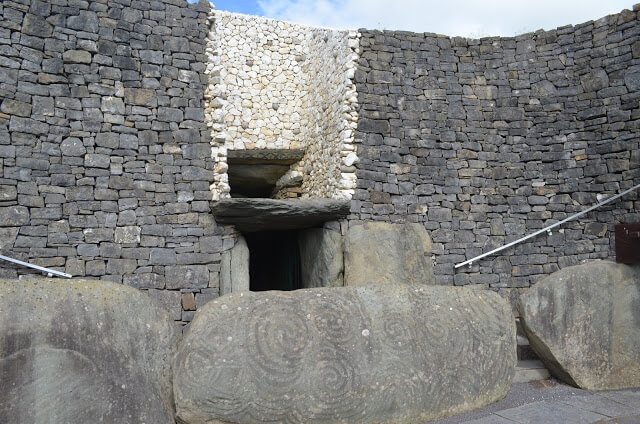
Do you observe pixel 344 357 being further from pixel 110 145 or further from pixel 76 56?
pixel 76 56

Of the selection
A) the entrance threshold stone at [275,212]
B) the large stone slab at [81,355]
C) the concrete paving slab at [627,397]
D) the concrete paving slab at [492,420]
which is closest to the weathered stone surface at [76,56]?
the entrance threshold stone at [275,212]

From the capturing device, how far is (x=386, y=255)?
6.56 metres

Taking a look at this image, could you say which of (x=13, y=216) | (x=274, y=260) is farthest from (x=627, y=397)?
(x=274, y=260)

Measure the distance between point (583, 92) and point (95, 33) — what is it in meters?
6.68

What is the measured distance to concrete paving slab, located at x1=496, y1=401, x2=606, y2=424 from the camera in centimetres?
369

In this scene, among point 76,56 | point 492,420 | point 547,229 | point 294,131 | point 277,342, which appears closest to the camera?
point 277,342

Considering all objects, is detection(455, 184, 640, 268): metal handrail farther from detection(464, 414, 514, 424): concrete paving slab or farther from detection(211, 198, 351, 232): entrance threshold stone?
detection(464, 414, 514, 424): concrete paving slab

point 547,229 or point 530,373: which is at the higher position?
point 547,229

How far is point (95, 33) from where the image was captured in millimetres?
5832

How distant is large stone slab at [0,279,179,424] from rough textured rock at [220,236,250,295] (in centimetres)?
226

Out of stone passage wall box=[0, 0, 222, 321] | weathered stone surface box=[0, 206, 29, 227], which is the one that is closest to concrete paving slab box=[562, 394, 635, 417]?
stone passage wall box=[0, 0, 222, 321]

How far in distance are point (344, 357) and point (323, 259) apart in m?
3.05

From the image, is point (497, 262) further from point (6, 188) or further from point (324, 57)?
point (6, 188)

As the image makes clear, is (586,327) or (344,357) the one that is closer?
(344,357)
